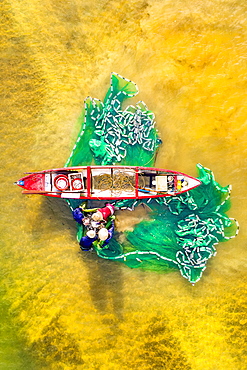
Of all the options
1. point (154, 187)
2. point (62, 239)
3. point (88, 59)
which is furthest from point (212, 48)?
point (62, 239)

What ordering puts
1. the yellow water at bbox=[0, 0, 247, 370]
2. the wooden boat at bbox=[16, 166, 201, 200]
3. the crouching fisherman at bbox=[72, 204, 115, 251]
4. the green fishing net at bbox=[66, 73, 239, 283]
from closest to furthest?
the crouching fisherman at bbox=[72, 204, 115, 251] → the wooden boat at bbox=[16, 166, 201, 200] → the green fishing net at bbox=[66, 73, 239, 283] → the yellow water at bbox=[0, 0, 247, 370]

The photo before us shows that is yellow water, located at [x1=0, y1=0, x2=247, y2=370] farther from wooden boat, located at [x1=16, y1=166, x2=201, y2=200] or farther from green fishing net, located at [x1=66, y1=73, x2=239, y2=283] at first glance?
wooden boat, located at [x1=16, y1=166, x2=201, y2=200]

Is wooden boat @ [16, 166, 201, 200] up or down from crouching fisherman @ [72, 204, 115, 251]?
up

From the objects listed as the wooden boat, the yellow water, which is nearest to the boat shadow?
the yellow water

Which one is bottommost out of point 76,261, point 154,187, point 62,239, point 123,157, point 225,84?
point 76,261

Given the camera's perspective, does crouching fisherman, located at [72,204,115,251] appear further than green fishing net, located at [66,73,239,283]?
No

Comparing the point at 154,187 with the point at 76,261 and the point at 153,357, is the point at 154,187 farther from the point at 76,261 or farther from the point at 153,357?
the point at 153,357
